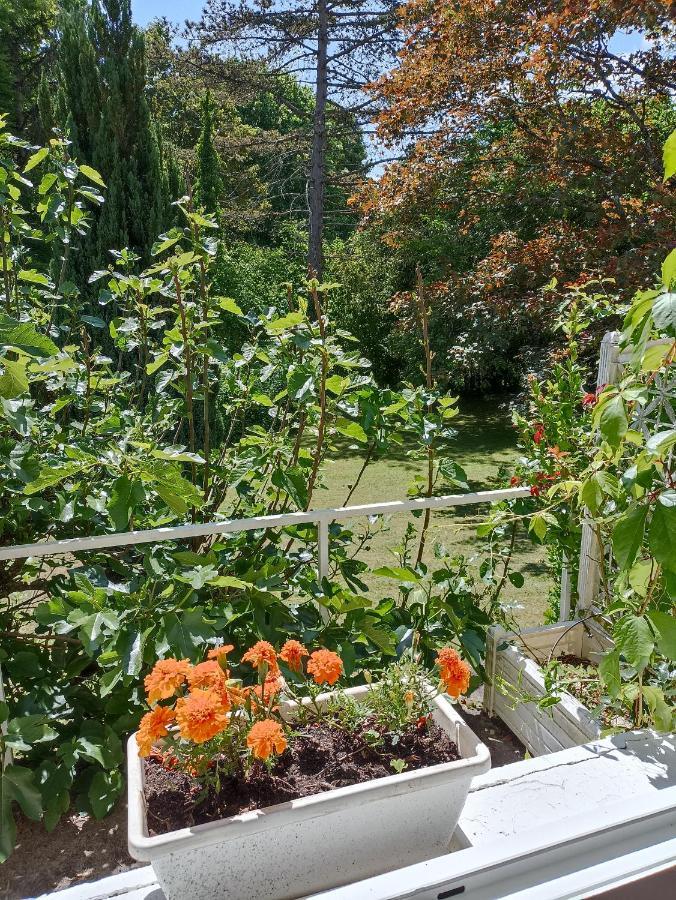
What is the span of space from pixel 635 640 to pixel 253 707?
2.09 feet

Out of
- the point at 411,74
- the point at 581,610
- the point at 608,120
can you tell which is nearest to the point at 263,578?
the point at 581,610

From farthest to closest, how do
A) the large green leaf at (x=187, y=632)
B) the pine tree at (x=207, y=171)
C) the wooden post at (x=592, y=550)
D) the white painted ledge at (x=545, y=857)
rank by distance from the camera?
the pine tree at (x=207, y=171)
the wooden post at (x=592, y=550)
the large green leaf at (x=187, y=632)
the white painted ledge at (x=545, y=857)

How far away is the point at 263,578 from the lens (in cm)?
178

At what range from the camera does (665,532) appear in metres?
0.97

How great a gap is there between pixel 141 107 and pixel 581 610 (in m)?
5.51

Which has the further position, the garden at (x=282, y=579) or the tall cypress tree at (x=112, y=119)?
the tall cypress tree at (x=112, y=119)

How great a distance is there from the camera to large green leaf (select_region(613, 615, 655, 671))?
1.10m

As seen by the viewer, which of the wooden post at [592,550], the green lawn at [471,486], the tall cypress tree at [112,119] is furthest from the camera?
the tall cypress tree at [112,119]

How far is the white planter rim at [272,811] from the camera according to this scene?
0.87 metres

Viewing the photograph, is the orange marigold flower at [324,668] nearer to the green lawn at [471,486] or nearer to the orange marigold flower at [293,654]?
the orange marigold flower at [293,654]

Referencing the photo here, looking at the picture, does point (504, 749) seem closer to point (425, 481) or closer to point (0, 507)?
point (425, 481)

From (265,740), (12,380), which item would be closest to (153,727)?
(265,740)

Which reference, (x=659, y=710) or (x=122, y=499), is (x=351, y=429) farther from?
(x=659, y=710)

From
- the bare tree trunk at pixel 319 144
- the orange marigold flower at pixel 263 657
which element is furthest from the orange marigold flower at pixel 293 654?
the bare tree trunk at pixel 319 144
